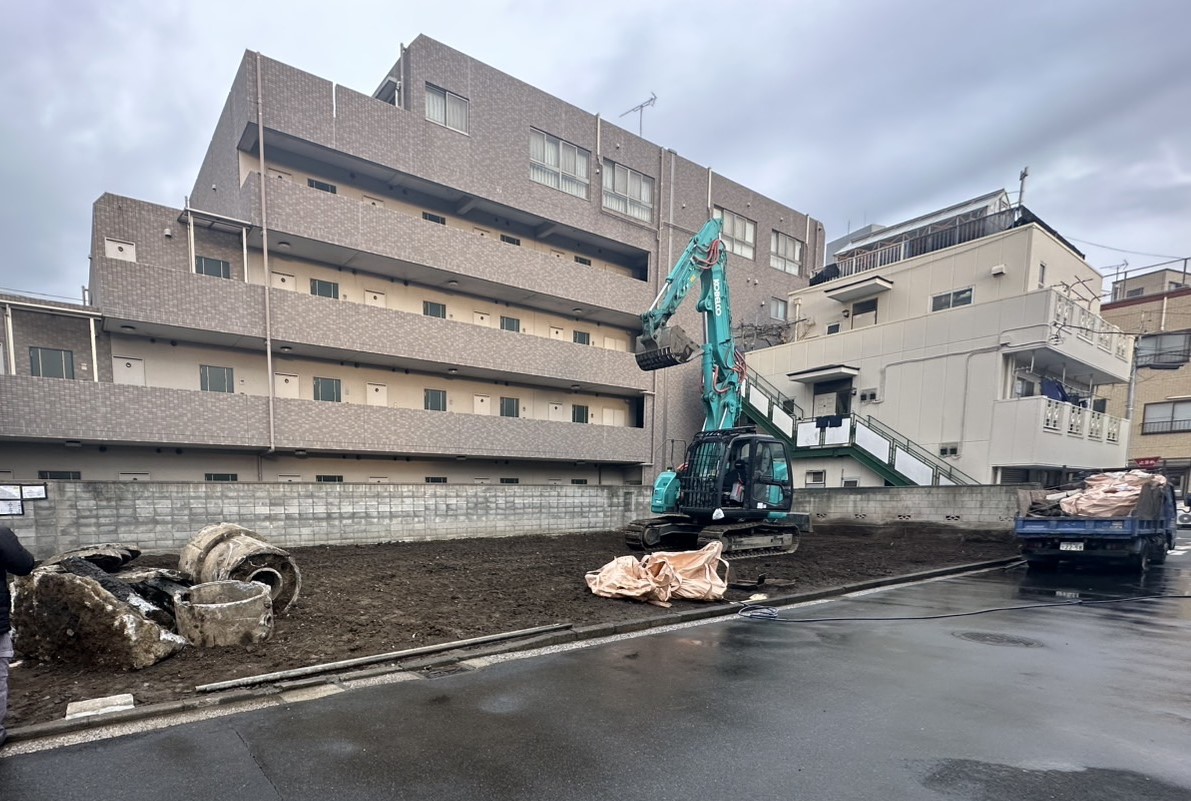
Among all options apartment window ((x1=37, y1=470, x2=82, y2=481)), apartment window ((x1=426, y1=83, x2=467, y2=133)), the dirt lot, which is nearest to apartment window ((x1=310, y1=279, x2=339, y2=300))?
apartment window ((x1=426, y1=83, x2=467, y2=133))

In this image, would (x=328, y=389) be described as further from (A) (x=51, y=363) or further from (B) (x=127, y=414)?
(A) (x=51, y=363)

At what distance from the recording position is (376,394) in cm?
1712

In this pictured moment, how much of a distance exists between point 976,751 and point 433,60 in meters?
20.1

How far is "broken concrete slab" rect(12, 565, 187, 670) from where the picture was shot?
4.59 meters

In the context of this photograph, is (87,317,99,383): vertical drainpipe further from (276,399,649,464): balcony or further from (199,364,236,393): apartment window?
(276,399,649,464): balcony

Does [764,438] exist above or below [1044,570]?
above

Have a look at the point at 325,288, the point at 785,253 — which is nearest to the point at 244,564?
the point at 325,288

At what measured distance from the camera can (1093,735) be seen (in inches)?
148

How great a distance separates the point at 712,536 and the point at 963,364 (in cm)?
Answer: 1223

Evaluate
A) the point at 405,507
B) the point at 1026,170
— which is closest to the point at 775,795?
the point at 405,507

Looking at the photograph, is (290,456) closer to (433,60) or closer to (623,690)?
(433,60)

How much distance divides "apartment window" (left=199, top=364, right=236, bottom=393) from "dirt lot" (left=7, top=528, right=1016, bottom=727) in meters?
6.60

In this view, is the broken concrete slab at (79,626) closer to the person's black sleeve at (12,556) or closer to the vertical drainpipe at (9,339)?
the person's black sleeve at (12,556)

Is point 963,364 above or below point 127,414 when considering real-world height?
above
